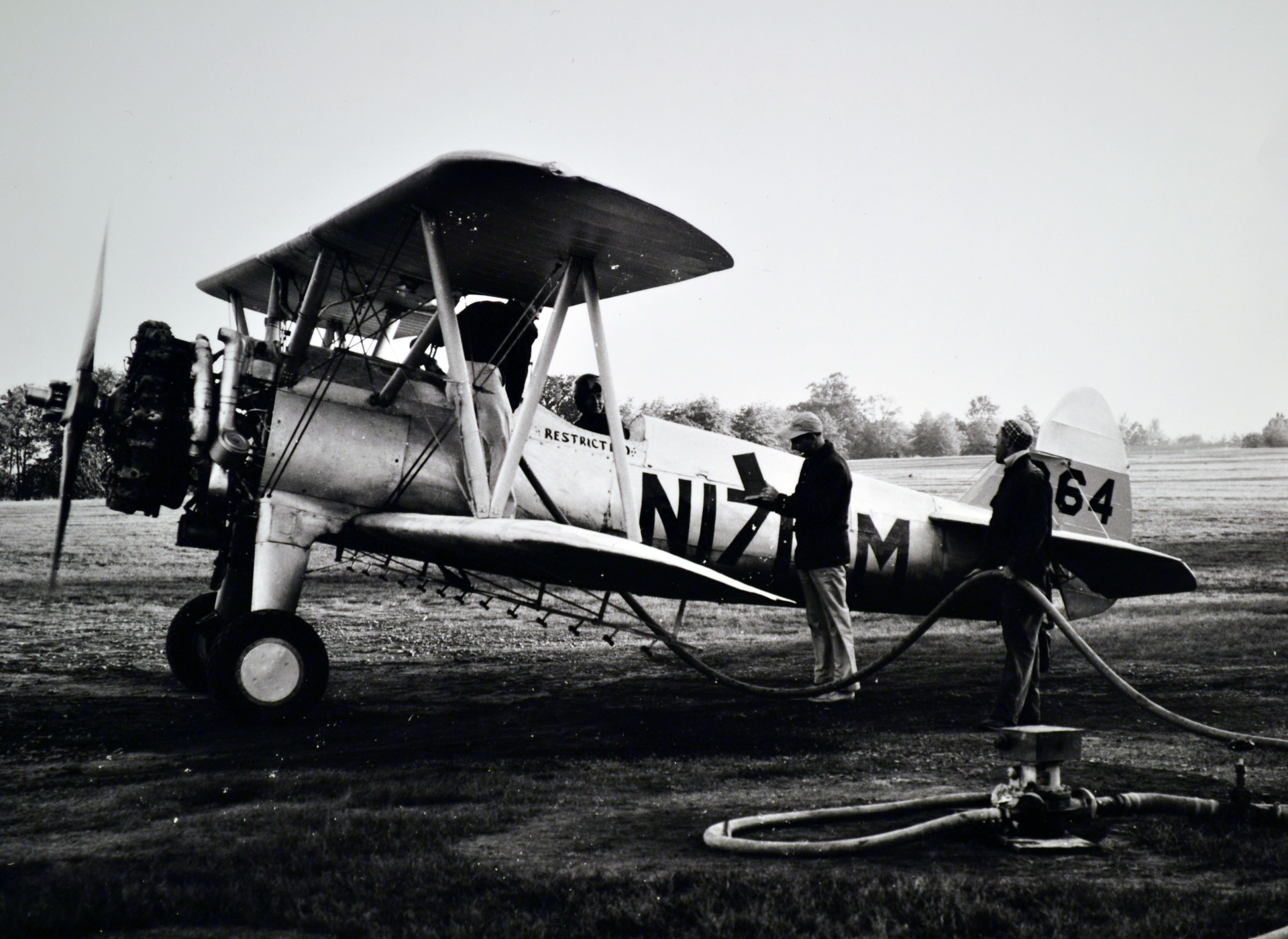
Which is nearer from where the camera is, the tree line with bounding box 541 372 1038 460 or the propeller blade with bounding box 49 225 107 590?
the propeller blade with bounding box 49 225 107 590

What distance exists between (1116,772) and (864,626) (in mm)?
5052

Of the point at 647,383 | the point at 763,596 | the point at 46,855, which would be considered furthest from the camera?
the point at 647,383

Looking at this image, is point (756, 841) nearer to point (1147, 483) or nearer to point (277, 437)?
point (277, 437)

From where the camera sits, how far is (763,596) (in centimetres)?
419

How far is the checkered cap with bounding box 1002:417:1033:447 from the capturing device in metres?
4.49

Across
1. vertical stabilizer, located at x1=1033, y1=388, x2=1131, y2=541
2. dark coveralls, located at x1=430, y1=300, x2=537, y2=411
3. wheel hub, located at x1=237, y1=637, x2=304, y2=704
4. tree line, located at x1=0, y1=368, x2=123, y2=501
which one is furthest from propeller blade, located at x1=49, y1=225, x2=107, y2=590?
vertical stabilizer, located at x1=1033, y1=388, x2=1131, y2=541

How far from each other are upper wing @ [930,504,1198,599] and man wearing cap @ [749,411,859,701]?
1219 mm

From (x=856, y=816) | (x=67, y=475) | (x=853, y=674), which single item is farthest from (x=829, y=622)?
(x=67, y=475)

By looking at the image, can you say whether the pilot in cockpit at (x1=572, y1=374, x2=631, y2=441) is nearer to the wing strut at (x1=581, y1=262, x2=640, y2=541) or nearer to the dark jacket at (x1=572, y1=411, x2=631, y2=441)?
the dark jacket at (x1=572, y1=411, x2=631, y2=441)

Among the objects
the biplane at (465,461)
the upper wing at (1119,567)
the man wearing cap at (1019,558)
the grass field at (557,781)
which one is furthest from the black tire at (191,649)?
the upper wing at (1119,567)

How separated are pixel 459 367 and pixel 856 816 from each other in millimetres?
2822

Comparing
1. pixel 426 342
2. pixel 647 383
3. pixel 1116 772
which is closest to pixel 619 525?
pixel 426 342

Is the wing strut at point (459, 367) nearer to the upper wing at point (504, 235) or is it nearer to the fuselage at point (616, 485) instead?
the upper wing at point (504, 235)

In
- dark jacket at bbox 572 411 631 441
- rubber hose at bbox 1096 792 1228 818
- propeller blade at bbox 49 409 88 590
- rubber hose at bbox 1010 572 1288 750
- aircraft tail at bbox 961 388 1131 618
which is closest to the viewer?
rubber hose at bbox 1096 792 1228 818
